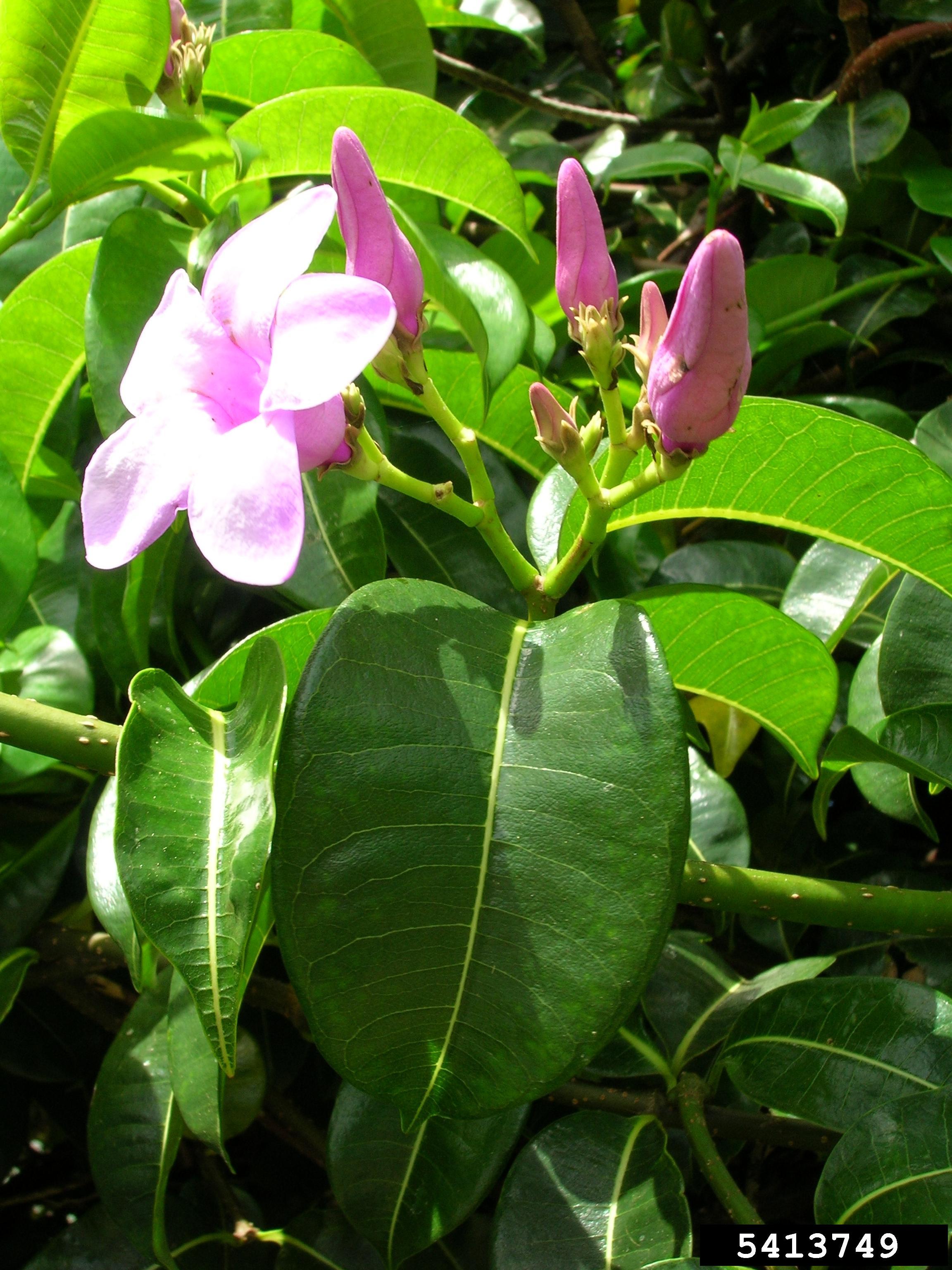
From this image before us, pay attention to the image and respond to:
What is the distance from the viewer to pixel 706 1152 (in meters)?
0.90

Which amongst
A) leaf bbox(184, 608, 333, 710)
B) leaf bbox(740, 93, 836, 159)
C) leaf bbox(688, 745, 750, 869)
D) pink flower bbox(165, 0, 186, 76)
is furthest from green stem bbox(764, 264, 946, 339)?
leaf bbox(184, 608, 333, 710)

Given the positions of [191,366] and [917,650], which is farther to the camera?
[917,650]

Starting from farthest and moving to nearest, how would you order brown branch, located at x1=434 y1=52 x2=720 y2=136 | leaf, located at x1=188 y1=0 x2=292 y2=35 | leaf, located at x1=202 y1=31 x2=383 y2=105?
brown branch, located at x1=434 y1=52 x2=720 y2=136
leaf, located at x1=188 y1=0 x2=292 y2=35
leaf, located at x1=202 y1=31 x2=383 y2=105

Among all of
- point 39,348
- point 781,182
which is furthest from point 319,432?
point 781,182

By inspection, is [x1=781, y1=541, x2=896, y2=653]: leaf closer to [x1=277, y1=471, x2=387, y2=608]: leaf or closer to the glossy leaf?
the glossy leaf

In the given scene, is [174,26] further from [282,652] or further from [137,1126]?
[137,1126]

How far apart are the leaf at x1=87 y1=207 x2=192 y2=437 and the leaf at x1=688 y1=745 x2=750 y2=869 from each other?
0.67 meters

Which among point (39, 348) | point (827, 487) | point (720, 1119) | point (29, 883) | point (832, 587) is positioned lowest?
point (720, 1119)

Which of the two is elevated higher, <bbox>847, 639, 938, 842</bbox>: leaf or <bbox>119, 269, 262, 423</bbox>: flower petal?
<bbox>119, 269, 262, 423</bbox>: flower petal

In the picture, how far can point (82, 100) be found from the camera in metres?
0.95

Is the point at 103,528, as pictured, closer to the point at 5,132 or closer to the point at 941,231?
the point at 5,132

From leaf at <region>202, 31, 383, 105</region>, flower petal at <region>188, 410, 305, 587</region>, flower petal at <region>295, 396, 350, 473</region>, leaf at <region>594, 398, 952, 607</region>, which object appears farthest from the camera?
leaf at <region>202, 31, 383, 105</region>

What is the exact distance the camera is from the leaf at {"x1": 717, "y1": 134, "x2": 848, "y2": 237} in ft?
4.45

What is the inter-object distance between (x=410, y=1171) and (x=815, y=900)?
1.40 feet
